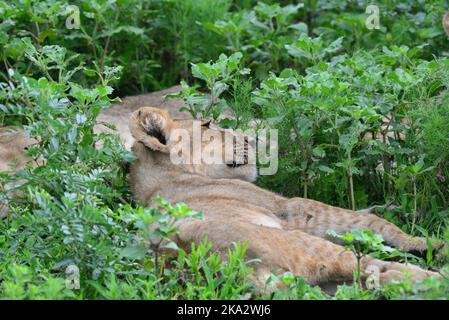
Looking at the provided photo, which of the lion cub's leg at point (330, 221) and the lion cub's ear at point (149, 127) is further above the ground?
the lion cub's ear at point (149, 127)

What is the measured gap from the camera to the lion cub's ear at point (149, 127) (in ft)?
20.7

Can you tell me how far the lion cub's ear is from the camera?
6.30m

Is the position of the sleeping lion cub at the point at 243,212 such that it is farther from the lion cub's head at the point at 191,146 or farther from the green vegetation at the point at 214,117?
the green vegetation at the point at 214,117

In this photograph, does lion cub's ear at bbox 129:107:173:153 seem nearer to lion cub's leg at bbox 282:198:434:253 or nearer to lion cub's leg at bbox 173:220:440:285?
lion cub's leg at bbox 282:198:434:253

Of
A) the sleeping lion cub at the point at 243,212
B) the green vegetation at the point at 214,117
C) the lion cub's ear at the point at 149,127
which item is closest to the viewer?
the green vegetation at the point at 214,117

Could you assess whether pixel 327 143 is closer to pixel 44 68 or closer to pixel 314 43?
pixel 314 43

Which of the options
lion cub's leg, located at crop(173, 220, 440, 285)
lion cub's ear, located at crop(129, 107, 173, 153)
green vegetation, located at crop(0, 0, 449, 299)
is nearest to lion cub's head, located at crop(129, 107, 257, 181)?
lion cub's ear, located at crop(129, 107, 173, 153)

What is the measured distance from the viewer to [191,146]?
21.2 feet

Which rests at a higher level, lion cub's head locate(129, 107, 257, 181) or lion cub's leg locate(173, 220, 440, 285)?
lion cub's head locate(129, 107, 257, 181)

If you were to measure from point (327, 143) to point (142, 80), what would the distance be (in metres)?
2.45

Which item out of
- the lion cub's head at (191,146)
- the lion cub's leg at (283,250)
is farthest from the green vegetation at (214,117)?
the lion cub's head at (191,146)

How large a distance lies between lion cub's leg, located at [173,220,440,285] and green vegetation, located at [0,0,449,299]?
76mm

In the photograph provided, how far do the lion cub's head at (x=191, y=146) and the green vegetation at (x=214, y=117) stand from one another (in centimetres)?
20

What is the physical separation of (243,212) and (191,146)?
81 centimetres
